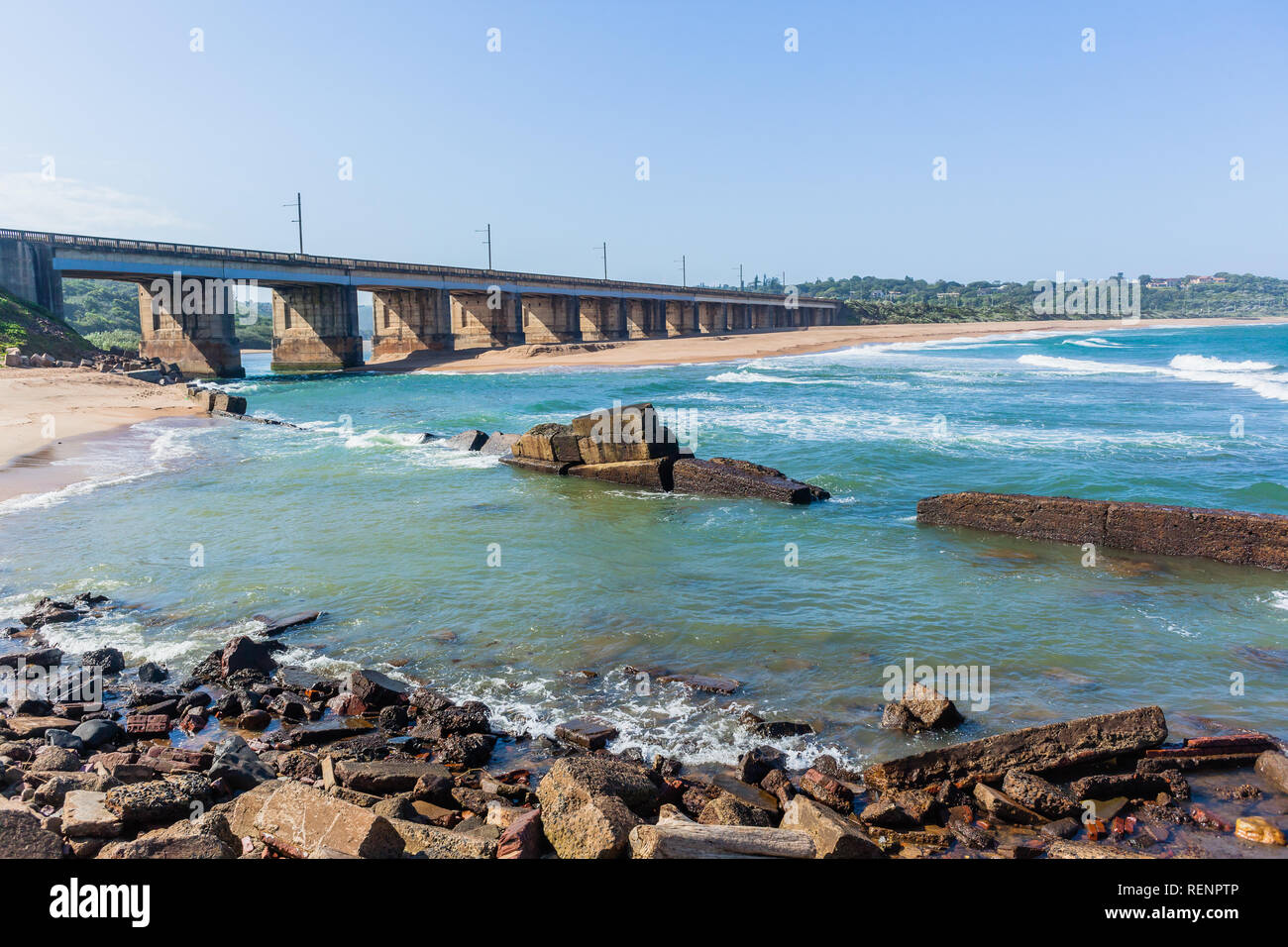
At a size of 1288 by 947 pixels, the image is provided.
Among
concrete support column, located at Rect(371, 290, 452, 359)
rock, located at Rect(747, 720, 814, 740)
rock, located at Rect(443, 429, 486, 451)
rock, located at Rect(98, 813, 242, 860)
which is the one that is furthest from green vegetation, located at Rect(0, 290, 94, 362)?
rock, located at Rect(747, 720, 814, 740)

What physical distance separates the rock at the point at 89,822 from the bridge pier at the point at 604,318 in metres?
89.7

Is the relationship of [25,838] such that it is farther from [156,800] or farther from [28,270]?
[28,270]

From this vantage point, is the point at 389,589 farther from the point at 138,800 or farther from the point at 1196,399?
the point at 1196,399

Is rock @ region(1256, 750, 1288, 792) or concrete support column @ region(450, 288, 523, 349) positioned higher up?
concrete support column @ region(450, 288, 523, 349)

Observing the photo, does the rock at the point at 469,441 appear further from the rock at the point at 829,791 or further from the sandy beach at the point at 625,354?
the sandy beach at the point at 625,354

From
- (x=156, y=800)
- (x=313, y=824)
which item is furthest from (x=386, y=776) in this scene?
(x=156, y=800)

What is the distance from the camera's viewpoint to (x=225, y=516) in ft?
52.3

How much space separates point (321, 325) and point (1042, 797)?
6562cm

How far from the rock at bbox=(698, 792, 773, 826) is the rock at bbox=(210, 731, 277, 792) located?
321 centimetres

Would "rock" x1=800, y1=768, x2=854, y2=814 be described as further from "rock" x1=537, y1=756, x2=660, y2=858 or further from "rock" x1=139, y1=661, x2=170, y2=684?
"rock" x1=139, y1=661, x2=170, y2=684

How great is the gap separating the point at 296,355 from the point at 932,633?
64.9m

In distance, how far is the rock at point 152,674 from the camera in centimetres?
853

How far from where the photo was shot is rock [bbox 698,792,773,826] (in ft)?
18.2
